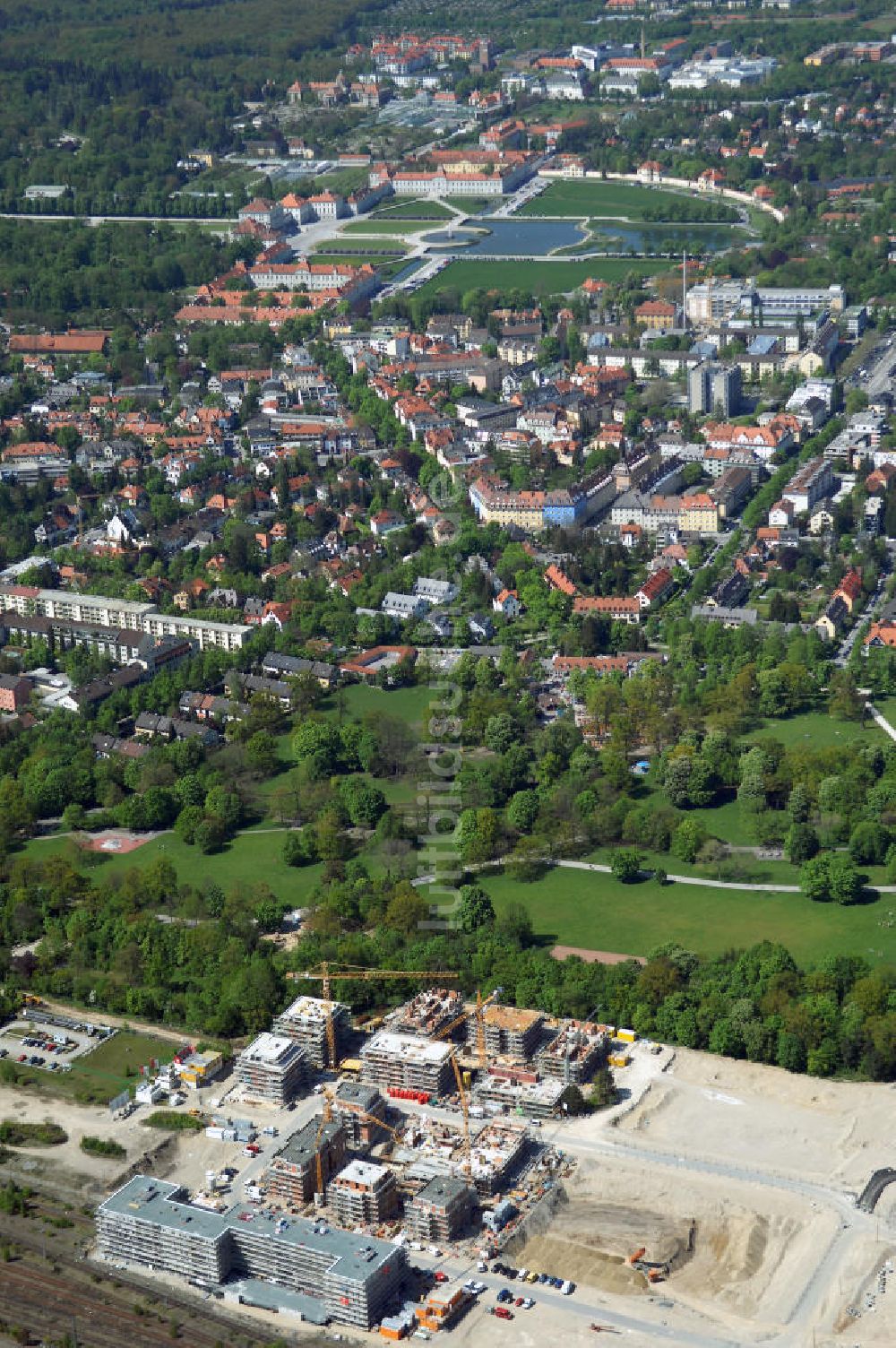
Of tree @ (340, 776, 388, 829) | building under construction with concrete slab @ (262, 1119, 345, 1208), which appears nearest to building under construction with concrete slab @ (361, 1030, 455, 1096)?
building under construction with concrete slab @ (262, 1119, 345, 1208)

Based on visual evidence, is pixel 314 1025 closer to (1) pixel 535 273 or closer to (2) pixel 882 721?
(2) pixel 882 721

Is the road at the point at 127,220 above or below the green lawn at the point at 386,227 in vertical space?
above

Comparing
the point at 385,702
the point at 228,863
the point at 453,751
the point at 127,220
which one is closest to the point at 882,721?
the point at 453,751

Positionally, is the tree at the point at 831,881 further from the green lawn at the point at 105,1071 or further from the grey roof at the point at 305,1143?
the green lawn at the point at 105,1071

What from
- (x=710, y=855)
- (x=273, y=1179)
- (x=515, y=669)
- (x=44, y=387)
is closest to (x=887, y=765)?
(x=710, y=855)

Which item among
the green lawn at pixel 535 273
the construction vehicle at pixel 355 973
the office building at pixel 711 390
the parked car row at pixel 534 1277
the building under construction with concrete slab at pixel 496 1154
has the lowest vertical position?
the parked car row at pixel 534 1277

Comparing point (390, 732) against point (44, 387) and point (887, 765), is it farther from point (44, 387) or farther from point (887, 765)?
point (44, 387)

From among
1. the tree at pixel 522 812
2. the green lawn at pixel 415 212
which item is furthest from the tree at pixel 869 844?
the green lawn at pixel 415 212
